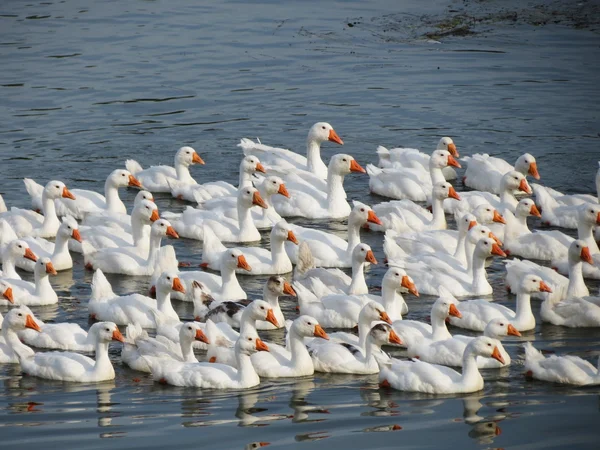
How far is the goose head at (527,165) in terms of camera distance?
22266mm

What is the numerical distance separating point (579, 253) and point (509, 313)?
5.12 ft

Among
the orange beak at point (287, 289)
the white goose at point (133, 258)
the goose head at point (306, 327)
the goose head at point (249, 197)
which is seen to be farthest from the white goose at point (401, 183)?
the goose head at point (306, 327)

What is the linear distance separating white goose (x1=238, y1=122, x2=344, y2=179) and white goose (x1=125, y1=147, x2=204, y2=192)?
1.35 m

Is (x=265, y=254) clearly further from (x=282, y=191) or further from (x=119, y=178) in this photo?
(x=119, y=178)

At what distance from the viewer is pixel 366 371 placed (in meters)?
15.6

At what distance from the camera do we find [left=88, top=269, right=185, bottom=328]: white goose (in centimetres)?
1708

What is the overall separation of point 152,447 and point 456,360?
4.28 meters

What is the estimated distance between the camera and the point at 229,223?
21031 mm

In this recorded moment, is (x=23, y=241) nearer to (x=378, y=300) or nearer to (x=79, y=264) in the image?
(x=79, y=264)

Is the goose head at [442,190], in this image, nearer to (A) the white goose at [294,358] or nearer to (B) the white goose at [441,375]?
(A) the white goose at [294,358]

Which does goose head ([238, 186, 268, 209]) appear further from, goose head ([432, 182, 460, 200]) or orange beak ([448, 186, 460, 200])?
orange beak ([448, 186, 460, 200])

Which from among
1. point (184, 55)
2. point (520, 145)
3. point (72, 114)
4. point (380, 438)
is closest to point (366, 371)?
point (380, 438)

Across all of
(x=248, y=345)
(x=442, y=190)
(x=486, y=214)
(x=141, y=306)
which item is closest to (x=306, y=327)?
(x=248, y=345)

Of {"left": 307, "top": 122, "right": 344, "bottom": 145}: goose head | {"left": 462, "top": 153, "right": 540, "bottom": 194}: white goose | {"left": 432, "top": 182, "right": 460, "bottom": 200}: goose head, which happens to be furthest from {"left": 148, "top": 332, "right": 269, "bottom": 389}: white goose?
{"left": 462, "top": 153, "right": 540, "bottom": 194}: white goose
